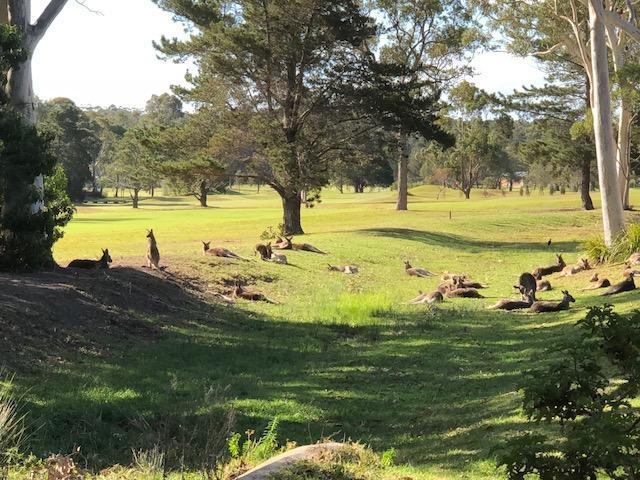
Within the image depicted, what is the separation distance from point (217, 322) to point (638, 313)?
10398 mm

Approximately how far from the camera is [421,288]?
65.1 feet

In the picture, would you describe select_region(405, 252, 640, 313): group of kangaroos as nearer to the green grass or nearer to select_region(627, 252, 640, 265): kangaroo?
select_region(627, 252, 640, 265): kangaroo

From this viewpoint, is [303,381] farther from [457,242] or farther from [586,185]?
[586,185]

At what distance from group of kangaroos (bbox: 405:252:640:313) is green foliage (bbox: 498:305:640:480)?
10548 mm

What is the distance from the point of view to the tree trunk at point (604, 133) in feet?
68.4

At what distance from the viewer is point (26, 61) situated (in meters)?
14.2

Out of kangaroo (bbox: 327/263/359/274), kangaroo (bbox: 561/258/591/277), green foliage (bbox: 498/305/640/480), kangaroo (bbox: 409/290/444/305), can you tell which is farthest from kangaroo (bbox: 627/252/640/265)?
green foliage (bbox: 498/305/640/480)

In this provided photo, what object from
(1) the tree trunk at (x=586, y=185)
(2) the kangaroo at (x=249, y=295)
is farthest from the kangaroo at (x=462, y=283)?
(1) the tree trunk at (x=586, y=185)

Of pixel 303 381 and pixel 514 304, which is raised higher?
pixel 514 304

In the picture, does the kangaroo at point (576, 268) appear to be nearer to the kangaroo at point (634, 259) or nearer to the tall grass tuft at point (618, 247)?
the tall grass tuft at point (618, 247)

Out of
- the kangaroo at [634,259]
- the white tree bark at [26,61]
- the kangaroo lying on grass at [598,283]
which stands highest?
the white tree bark at [26,61]

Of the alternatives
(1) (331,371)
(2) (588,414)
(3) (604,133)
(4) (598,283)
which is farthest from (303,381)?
(3) (604,133)

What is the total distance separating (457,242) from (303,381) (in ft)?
75.3

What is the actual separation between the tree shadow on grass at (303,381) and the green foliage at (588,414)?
2.24 m
